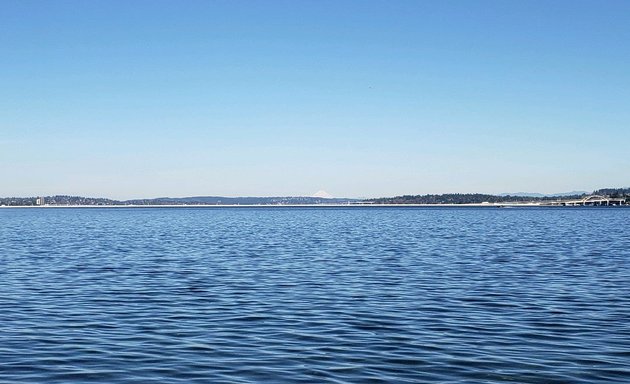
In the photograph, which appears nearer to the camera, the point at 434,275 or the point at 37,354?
the point at 37,354

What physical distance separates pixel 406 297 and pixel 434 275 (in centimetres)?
908

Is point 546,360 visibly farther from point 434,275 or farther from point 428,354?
point 434,275

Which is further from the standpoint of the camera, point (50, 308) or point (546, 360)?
point (50, 308)

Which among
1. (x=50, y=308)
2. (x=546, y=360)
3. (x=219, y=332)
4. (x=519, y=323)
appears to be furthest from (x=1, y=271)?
(x=546, y=360)

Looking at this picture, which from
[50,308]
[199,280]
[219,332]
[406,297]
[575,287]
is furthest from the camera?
[199,280]

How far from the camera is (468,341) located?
2133 centimetres

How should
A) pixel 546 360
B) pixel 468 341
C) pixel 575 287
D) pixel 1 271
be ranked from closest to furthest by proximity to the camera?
pixel 546 360 → pixel 468 341 → pixel 575 287 → pixel 1 271

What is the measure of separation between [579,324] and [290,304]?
1088cm

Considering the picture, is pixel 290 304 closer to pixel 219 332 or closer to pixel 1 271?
pixel 219 332

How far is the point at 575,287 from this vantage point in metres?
33.8

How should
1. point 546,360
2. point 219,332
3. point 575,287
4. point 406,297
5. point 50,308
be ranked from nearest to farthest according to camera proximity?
point 546,360 < point 219,332 < point 50,308 < point 406,297 < point 575,287

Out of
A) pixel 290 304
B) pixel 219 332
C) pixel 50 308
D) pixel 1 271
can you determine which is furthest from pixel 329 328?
pixel 1 271

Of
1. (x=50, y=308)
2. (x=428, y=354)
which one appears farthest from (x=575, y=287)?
(x=50, y=308)

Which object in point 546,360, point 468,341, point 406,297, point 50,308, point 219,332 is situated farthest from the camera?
point 406,297
